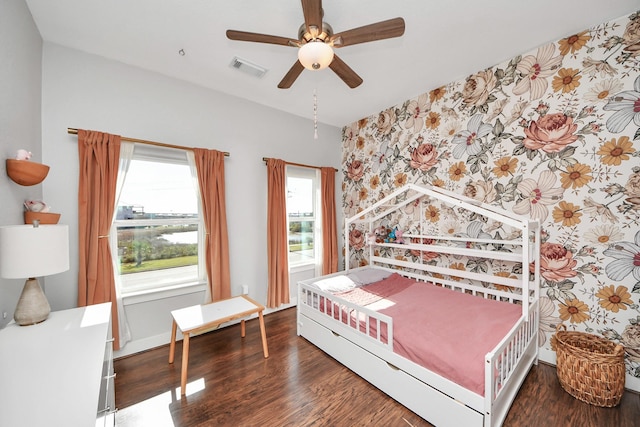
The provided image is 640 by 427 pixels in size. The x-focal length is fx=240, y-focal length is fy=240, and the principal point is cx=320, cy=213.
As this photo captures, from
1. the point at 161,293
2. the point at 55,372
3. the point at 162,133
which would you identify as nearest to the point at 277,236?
the point at 161,293

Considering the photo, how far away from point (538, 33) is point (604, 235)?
5.66 feet

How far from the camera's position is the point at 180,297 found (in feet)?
8.46

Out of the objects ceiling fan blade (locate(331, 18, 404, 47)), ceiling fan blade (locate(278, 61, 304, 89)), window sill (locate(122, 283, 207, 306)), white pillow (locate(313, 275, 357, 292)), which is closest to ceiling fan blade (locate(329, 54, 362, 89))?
ceiling fan blade (locate(331, 18, 404, 47))

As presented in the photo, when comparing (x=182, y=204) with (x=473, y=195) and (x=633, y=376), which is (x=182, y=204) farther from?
(x=633, y=376)

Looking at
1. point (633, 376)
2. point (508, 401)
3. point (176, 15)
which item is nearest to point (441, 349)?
point (508, 401)

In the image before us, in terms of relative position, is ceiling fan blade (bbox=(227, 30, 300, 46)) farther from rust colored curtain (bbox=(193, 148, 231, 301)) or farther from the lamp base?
the lamp base

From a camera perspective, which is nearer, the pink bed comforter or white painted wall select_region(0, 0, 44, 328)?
white painted wall select_region(0, 0, 44, 328)

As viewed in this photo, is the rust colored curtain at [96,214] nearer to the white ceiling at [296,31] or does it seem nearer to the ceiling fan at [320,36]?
the white ceiling at [296,31]

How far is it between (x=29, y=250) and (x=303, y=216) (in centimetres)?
274

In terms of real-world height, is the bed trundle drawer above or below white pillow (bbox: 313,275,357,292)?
below

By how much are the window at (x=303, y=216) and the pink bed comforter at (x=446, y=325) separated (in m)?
1.26

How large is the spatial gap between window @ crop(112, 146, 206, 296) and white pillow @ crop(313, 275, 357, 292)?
138 centimetres

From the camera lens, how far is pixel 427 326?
1829mm

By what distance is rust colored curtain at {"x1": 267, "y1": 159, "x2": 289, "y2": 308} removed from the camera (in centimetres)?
311
